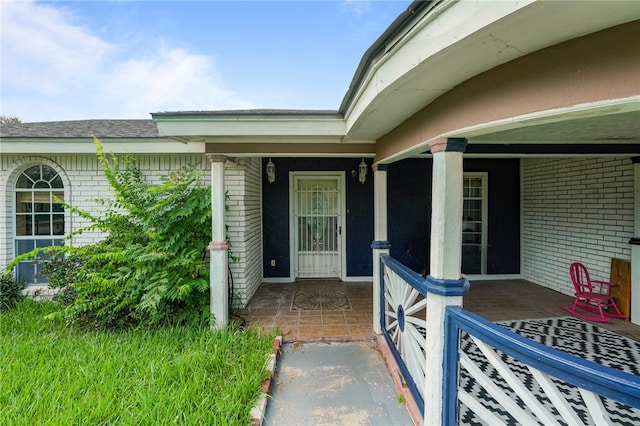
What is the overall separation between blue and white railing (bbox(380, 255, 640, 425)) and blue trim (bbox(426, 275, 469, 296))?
0.10m

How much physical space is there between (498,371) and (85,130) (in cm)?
598

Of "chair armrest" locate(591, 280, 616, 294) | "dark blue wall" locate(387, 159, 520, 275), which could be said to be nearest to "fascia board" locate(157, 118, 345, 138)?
"dark blue wall" locate(387, 159, 520, 275)

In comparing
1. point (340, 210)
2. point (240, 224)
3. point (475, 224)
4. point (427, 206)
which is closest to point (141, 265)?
point (240, 224)

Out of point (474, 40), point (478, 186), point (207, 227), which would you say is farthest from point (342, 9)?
point (474, 40)

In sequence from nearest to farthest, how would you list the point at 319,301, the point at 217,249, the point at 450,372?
the point at 450,372 < the point at 217,249 < the point at 319,301

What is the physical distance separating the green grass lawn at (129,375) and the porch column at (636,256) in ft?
15.2

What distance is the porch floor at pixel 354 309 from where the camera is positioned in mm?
3385

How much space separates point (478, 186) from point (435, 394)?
4899mm

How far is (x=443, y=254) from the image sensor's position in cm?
173

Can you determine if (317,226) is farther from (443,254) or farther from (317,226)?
(443,254)

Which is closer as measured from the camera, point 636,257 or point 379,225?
point 379,225

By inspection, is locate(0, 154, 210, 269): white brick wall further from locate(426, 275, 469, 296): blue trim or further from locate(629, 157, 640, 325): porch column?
locate(629, 157, 640, 325): porch column

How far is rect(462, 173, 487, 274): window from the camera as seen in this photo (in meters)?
5.59

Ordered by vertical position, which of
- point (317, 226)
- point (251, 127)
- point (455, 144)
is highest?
point (251, 127)
